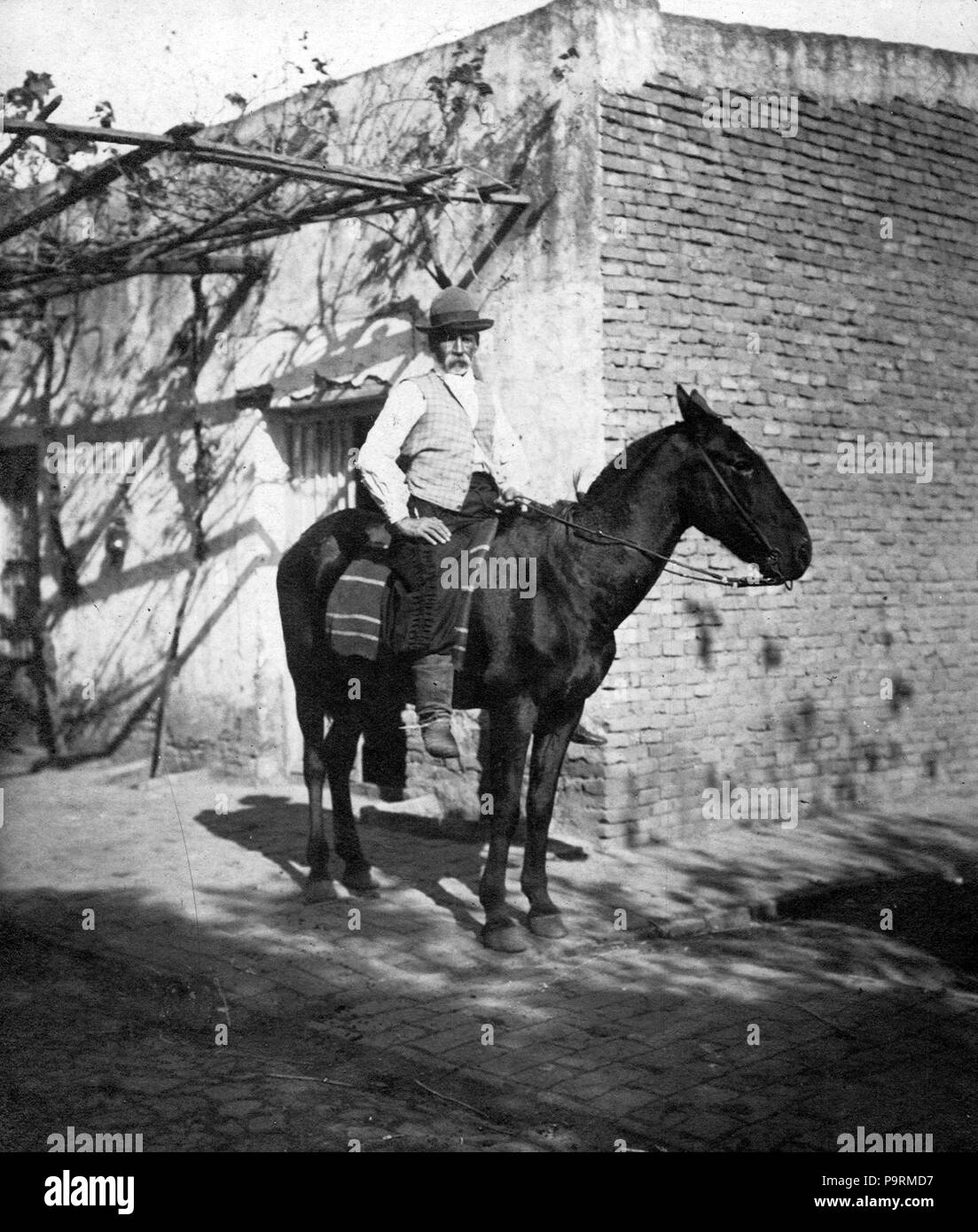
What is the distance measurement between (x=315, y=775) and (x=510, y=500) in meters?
1.84

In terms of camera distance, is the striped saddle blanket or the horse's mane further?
the striped saddle blanket

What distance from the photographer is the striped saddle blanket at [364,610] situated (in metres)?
6.27

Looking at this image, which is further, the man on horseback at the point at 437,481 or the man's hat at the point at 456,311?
the man's hat at the point at 456,311

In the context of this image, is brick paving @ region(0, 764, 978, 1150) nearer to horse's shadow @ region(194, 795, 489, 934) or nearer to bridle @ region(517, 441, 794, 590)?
horse's shadow @ region(194, 795, 489, 934)

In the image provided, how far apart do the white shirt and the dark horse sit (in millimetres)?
485

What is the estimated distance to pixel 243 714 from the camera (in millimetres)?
10180

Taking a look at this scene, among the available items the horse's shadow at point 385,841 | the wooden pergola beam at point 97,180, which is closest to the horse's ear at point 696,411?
the horse's shadow at point 385,841

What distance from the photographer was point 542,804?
20.5ft

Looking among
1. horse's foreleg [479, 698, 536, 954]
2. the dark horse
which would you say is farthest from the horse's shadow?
the dark horse

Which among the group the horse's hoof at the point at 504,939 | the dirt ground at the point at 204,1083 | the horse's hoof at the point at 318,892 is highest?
the horse's hoof at the point at 318,892

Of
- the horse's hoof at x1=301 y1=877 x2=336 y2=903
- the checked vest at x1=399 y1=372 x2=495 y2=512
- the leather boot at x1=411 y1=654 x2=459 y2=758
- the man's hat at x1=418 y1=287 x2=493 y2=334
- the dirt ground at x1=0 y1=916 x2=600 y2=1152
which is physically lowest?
the dirt ground at x1=0 y1=916 x2=600 y2=1152

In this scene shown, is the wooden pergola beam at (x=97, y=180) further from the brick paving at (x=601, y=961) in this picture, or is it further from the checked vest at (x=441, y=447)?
the brick paving at (x=601, y=961)

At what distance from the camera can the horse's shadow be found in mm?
7039

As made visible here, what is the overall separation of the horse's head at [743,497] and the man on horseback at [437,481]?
993 millimetres
